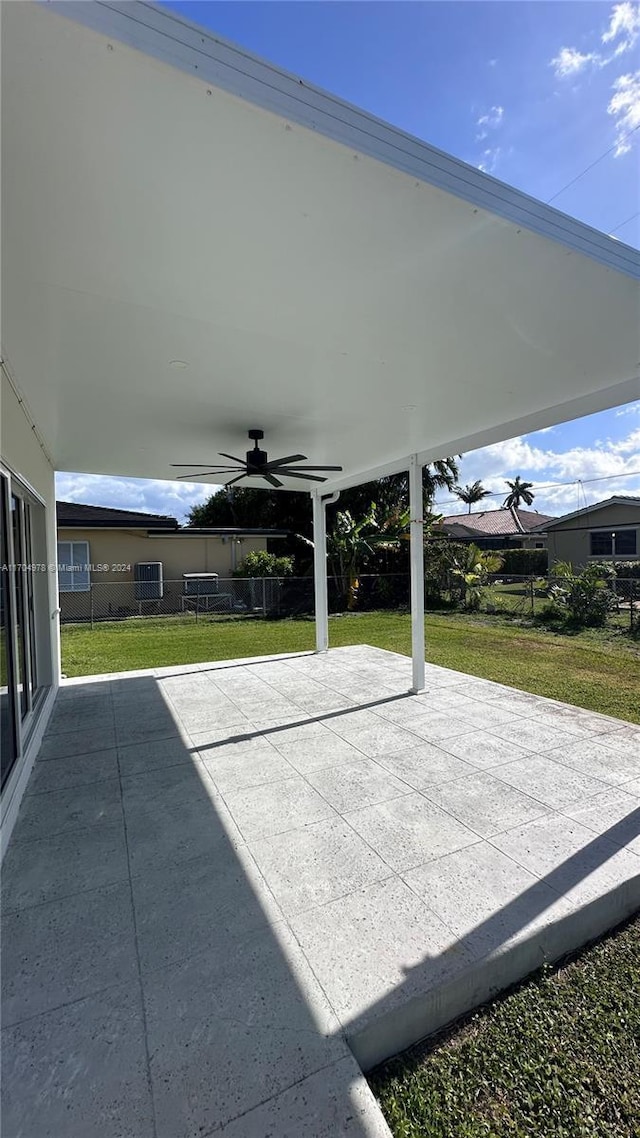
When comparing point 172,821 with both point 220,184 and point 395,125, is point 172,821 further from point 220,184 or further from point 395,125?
point 395,125

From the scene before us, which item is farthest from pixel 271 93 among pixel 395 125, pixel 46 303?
pixel 46 303

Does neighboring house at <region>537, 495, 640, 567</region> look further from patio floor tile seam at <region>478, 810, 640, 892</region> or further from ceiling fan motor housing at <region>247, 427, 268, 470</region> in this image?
patio floor tile seam at <region>478, 810, 640, 892</region>

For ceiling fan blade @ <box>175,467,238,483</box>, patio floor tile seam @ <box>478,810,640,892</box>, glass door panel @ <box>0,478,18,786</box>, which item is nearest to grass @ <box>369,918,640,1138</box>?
patio floor tile seam @ <box>478,810,640,892</box>

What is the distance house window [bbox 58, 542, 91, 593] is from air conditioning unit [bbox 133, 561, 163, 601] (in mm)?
1251

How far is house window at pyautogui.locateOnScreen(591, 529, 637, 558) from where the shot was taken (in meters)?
16.9

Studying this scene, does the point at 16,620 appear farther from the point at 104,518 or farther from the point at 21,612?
the point at 104,518

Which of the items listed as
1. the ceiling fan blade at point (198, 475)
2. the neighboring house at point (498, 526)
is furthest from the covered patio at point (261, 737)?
the neighboring house at point (498, 526)

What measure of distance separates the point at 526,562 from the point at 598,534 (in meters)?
3.83

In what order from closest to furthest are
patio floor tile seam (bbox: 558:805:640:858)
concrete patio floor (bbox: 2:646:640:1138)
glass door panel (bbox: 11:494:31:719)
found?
1. concrete patio floor (bbox: 2:646:640:1138)
2. patio floor tile seam (bbox: 558:805:640:858)
3. glass door panel (bbox: 11:494:31:719)

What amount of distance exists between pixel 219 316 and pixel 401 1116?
3.33 meters

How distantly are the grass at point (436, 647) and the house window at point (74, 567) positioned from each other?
184 cm

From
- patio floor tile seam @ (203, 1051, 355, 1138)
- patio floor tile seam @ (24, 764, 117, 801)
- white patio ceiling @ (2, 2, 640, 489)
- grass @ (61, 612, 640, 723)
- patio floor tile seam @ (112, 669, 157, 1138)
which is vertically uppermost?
white patio ceiling @ (2, 2, 640, 489)

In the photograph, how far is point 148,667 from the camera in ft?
24.0

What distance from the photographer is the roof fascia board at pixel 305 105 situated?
4.00 feet
